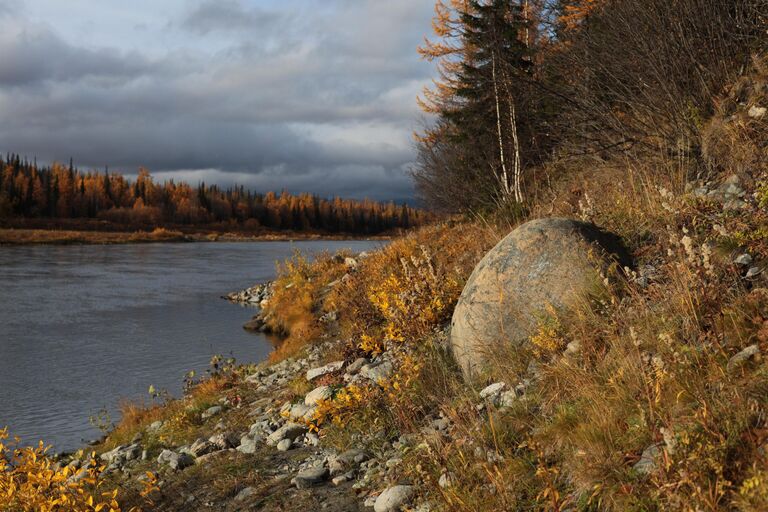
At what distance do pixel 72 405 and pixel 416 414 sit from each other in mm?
7266

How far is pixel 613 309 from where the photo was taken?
16.2ft

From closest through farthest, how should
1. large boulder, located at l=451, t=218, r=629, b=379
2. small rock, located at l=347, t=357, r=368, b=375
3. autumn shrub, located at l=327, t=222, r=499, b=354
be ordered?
large boulder, located at l=451, t=218, r=629, b=379
autumn shrub, located at l=327, t=222, r=499, b=354
small rock, located at l=347, t=357, r=368, b=375

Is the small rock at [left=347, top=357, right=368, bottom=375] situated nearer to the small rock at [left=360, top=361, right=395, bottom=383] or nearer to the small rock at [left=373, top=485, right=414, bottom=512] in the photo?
the small rock at [left=360, top=361, right=395, bottom=383]

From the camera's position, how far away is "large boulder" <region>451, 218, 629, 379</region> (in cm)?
546

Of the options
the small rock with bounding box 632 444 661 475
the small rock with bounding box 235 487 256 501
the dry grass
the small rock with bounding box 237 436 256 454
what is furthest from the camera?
the dry grass

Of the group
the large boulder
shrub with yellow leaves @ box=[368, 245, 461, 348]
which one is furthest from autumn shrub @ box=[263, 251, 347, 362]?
the large boulder

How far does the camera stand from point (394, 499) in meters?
4.00

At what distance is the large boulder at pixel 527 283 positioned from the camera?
546 cm

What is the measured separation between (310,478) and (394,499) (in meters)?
0.97

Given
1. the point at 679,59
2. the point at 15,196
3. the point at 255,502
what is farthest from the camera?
the point at 15,196

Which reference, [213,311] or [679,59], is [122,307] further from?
[679,59]

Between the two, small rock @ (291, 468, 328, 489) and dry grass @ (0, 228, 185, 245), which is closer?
small rock @ (291, 468, 328, 489)

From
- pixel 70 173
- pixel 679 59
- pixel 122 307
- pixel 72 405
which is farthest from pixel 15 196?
pixel 679 59

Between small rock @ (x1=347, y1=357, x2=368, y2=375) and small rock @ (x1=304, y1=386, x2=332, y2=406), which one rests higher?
small rock @ (x1=347, y1=357, x2=368, y2=375)
